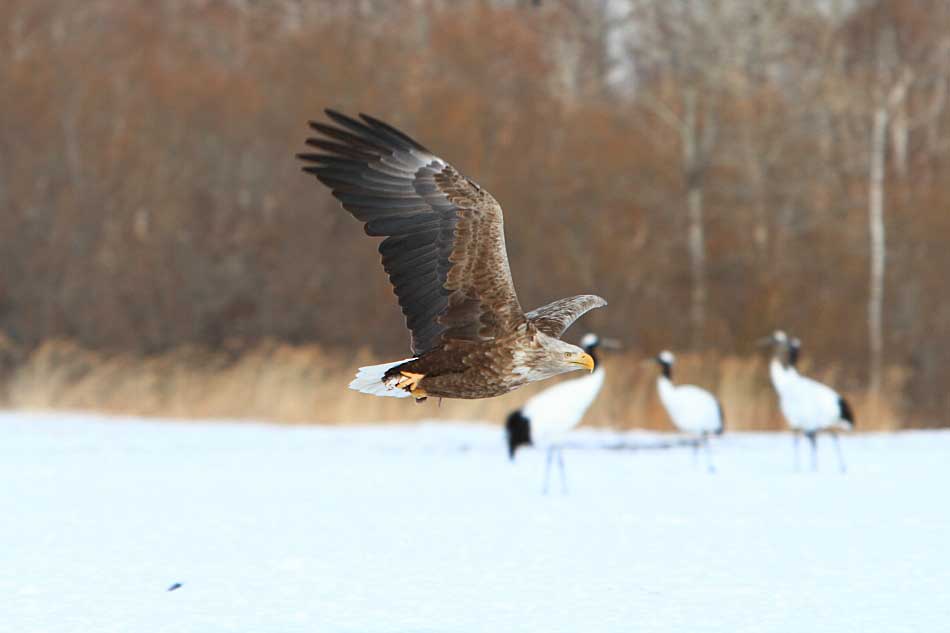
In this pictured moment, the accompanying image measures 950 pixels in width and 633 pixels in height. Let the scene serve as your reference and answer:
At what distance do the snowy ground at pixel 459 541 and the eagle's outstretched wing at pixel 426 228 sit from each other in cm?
117

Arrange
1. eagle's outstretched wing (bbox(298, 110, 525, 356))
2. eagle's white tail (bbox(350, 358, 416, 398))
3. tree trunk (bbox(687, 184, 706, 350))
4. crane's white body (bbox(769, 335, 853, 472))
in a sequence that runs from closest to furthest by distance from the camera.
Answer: eagle's white tail (bbox(350, 358, 416, 398)) < eagle's outstretched wing (bbox(298, 110, 525, 356)) < crane's white body (bbox(769, 335, 853, 472)) < tree trunk (bbox(687, 184, 706, 350))

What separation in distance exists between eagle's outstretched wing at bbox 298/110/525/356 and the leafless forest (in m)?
11.8

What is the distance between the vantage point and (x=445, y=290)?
209 inches

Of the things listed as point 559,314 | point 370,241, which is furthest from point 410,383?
point 370,241

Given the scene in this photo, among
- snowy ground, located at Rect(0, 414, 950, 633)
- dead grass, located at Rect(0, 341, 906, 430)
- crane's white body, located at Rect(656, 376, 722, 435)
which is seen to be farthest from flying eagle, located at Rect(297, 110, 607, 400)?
dead grass, located at Rect(0, 341, 906, 430)

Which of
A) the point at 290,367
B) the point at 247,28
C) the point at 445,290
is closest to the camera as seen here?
the point at 445,290

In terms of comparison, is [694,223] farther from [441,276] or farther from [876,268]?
[441,276]

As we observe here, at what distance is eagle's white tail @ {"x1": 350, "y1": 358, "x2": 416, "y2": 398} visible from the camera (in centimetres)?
513

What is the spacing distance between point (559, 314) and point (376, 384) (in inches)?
32.6

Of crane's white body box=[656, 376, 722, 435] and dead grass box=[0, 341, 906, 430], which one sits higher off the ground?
dead grass box=[0, 341, 906, 430]

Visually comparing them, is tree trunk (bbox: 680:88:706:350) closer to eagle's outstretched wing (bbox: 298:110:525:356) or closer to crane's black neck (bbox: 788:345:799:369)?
crane's black neck (bbox: 788:345:799:369)

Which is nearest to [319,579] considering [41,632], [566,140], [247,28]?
[41,632]

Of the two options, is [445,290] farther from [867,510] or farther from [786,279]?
[786,279]

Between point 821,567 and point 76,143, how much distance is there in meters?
15.0
